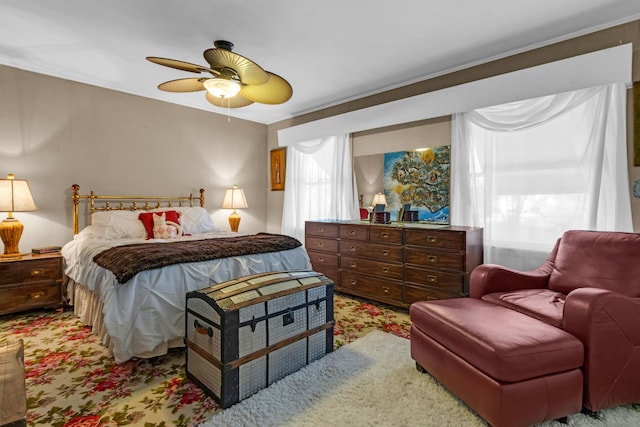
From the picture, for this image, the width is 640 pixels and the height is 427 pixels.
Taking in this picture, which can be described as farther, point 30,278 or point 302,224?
point 302,224

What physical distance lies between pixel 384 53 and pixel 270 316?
2618 millimetres

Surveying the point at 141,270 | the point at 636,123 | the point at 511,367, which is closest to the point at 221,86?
the point at 141,270

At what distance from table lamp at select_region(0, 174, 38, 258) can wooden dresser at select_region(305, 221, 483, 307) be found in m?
2.95

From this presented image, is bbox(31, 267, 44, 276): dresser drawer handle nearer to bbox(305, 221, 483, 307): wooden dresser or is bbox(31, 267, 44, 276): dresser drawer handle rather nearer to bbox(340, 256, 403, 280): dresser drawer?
bbox(305, 221, 483, 307): wooden dresser

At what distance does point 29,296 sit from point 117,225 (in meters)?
1.00

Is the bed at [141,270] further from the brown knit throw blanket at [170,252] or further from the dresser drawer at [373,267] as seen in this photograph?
the dresser drawer at [373,267]

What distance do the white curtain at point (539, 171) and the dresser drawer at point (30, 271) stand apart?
164 inches

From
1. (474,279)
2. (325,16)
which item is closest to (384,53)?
(325,16)

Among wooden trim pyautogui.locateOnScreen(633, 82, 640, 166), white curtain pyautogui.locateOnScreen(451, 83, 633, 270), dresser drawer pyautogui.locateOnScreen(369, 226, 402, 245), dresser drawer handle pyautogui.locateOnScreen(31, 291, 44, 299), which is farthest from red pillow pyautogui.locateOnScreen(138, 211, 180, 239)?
wooden trim pyautogui.locateOnScreen(633, 82, 640, 166)

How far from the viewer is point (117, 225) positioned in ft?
11.9

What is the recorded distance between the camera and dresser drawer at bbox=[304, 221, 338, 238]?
157 inches

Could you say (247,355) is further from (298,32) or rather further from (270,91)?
(298,32)

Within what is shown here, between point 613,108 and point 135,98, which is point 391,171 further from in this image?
point 135,98

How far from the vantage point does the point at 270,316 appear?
2.00 metres
